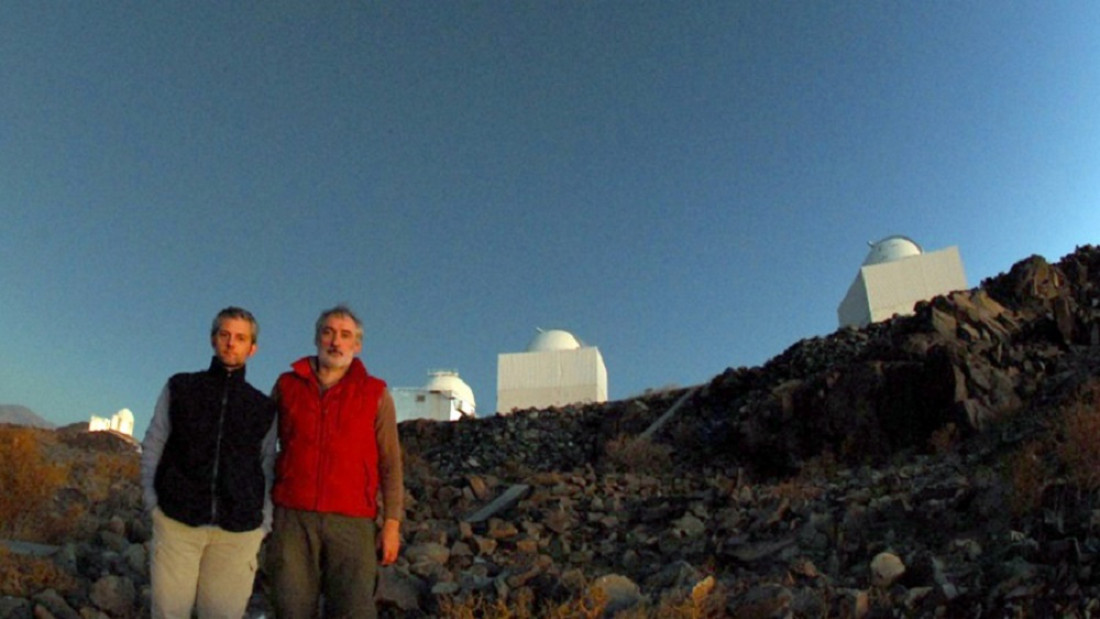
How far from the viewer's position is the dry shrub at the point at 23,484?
7.21 metres

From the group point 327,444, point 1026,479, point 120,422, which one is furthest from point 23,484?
point 120,422

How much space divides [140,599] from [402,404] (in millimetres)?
25704

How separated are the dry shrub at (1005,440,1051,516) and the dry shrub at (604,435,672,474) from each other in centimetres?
596

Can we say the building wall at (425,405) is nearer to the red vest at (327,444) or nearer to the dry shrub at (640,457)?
the dry shrub at (640,457)

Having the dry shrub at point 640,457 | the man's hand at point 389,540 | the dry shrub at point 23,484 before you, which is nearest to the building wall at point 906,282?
the dry shrub at point 640,457

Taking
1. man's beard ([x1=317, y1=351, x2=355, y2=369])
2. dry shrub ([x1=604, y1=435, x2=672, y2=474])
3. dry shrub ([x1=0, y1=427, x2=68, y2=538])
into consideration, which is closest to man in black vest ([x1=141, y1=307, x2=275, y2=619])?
man's beard ([x1=317, y1=351, x2=355, y2=369])

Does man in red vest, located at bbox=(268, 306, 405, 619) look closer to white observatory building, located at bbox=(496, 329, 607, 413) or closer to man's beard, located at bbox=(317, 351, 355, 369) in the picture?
man's beard, located at bbox=(317, 351, 355, 369)

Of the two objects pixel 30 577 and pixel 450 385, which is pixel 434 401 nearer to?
pixel 450 385

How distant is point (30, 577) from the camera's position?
214 inches

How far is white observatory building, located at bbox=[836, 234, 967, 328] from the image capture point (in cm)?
2266

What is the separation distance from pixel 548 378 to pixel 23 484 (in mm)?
20192

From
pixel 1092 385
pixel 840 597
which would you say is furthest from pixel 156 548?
pixel 1092 385

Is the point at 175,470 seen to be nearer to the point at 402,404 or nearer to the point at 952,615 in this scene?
the point at 952,615

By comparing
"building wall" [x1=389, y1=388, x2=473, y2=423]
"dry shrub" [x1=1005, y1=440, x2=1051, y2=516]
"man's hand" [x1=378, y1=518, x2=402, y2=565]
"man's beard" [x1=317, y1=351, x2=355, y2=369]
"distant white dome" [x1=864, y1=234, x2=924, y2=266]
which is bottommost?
"man's hand" [x1=378, y1=518, x2=402, y2=565]
